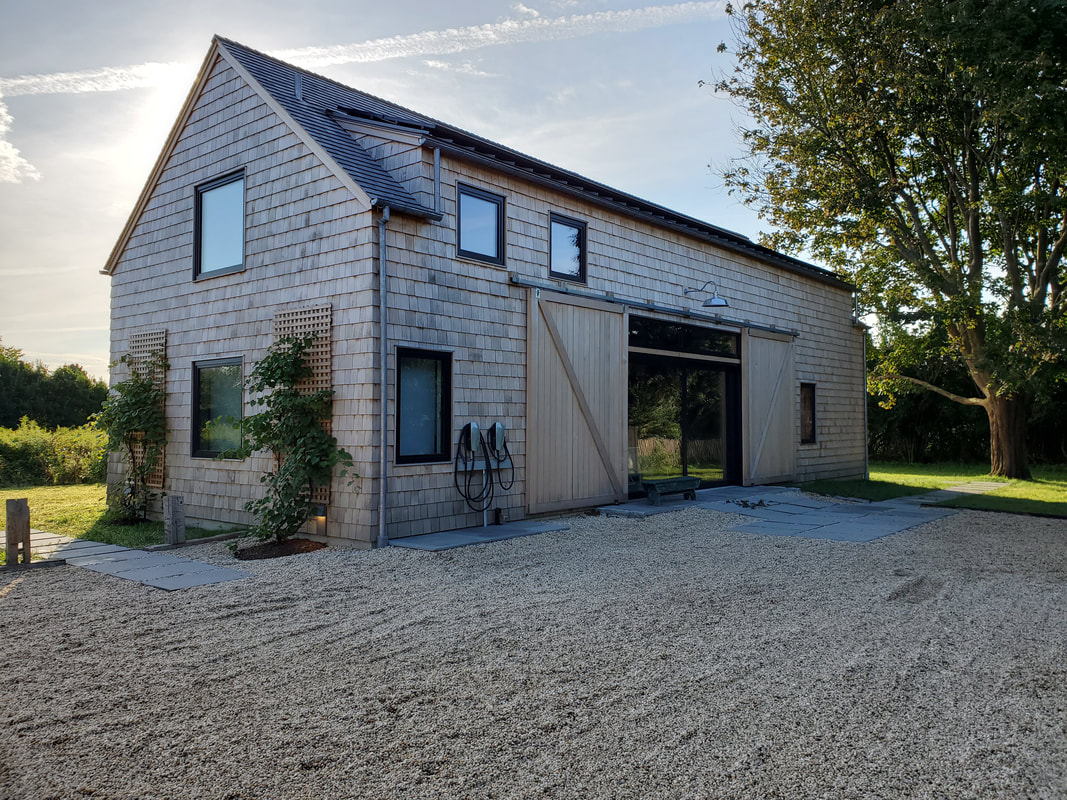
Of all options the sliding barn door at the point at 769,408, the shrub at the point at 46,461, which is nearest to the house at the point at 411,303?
the sliding barn door at the point at 769,408

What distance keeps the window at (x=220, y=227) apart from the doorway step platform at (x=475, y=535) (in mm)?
Result: 4414

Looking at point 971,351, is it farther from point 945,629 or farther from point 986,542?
point 945,629

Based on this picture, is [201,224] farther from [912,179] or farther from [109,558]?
[912,179]

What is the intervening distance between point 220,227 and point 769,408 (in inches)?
402

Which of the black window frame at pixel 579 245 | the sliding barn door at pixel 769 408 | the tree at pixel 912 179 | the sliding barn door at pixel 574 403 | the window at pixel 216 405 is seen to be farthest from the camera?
the tree at pixel 912 179

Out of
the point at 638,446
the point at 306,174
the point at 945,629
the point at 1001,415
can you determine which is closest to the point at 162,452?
the point at 306,174

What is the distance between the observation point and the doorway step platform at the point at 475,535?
24.5 feet

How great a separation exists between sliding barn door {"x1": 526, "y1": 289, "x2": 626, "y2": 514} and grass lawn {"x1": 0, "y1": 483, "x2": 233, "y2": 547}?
14.4ft

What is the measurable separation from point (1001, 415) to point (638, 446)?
12.3 metres

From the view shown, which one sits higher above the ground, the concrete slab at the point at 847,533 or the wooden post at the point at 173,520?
the wooden post at the point at 173,520

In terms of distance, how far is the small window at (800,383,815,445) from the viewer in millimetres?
15219

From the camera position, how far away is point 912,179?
17531 mm

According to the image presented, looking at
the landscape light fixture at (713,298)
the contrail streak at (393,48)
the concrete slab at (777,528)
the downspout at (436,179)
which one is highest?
the contrail streak at (393,48)

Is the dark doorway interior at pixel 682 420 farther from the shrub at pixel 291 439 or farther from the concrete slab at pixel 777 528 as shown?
the shrub at pixel 291 439
